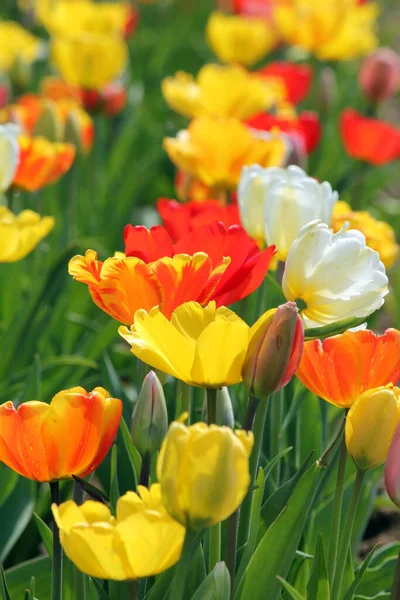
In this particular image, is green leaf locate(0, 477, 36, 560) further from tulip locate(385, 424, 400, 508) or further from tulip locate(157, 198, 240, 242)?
tulip locate(385, 424, 400, 508)

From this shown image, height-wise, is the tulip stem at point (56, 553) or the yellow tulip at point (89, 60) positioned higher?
the tulip stem at point (56, 553)

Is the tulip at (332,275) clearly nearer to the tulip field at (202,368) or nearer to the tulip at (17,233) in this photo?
the tulip field at (202,368)

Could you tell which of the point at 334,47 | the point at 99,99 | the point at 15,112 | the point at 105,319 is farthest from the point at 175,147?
the point at 334,47

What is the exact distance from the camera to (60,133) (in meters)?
2.07

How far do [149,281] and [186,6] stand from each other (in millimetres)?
4288

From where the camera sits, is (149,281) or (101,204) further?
(101,204)

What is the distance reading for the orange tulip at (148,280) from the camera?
89 centimetres

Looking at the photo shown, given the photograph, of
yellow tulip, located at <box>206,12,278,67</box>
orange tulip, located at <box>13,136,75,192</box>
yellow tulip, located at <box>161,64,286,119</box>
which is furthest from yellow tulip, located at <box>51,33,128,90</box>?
orange tulip, located at <box>13,136,75,192</box>

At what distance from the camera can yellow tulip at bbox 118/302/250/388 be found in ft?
2.62

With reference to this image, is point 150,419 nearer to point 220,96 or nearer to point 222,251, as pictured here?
point 222,251

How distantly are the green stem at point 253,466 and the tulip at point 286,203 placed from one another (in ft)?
0.91

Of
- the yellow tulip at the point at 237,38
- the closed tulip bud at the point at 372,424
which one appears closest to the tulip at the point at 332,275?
the closed tulip bud at the point at 372,424

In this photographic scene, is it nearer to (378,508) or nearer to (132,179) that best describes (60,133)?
(132,179)

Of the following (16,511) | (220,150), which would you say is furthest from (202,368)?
(220,150)
